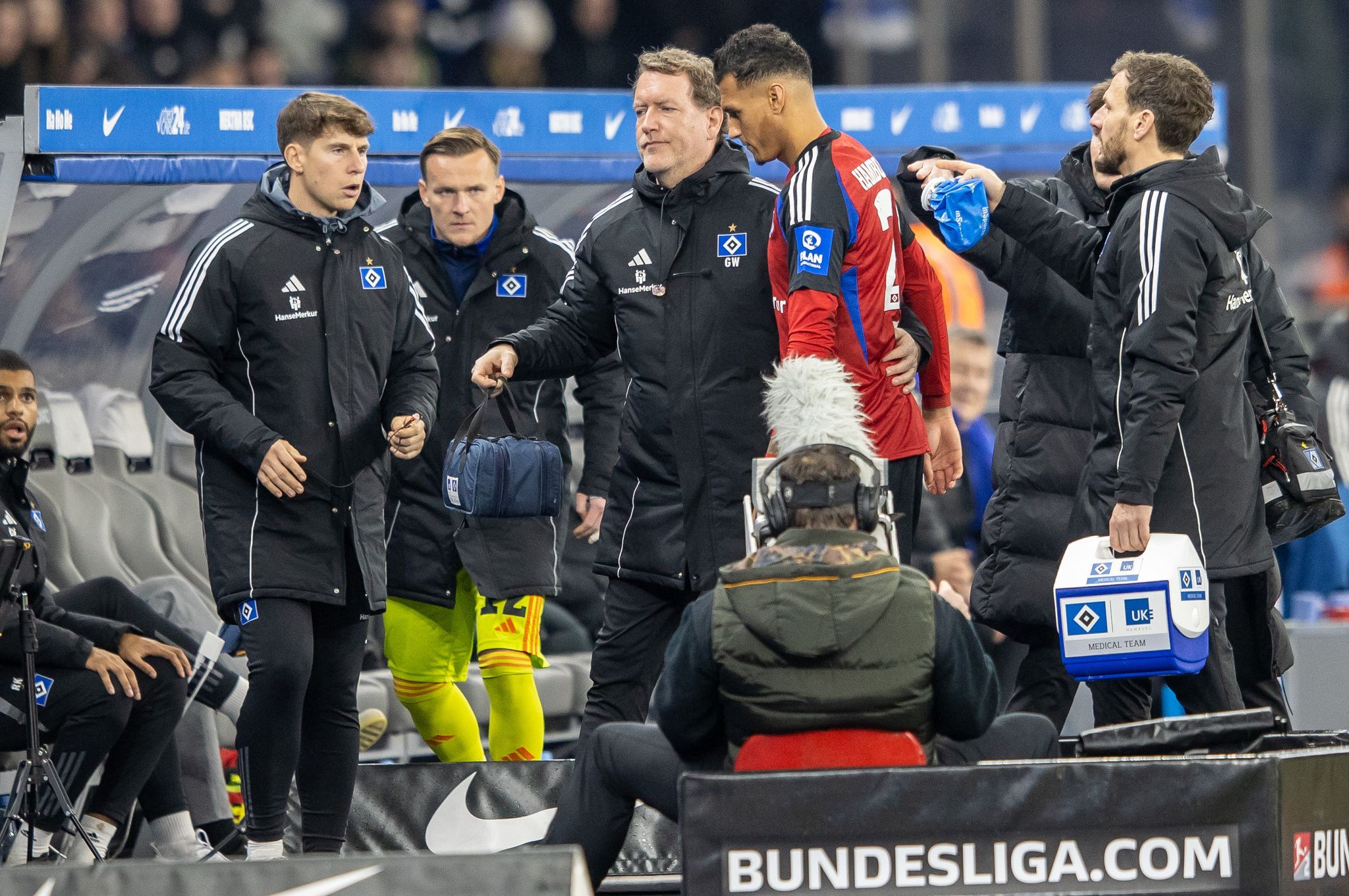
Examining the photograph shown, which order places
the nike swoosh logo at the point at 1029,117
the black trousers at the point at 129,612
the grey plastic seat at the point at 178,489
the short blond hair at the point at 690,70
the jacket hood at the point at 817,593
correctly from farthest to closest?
the nike swoosh logo at the point at 1029,117 < the grey plastic seat at the point at 178,489 < the black trousers at the point at 129,612 < the short blond hair at the point at 690,70 < the jacket hood at the point at 817,593

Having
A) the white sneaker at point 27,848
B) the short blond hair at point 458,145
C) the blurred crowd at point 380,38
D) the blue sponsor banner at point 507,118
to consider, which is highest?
the blurred crowd at point 380,38

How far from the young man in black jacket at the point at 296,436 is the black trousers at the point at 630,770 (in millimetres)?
992

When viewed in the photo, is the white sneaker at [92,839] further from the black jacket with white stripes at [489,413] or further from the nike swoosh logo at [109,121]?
the nike swoosh logo at [109,121]

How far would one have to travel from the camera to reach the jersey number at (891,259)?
5.06m

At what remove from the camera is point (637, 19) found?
12086mm

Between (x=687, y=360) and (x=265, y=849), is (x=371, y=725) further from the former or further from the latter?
(x=687, y=360)

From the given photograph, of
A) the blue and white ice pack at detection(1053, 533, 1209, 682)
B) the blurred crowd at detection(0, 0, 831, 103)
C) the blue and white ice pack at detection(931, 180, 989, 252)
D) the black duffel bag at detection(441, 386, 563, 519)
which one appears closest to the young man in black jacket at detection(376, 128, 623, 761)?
the black duffel bag at detection(441, 386, 563, 519)

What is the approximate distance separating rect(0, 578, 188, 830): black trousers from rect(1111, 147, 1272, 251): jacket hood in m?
3.22

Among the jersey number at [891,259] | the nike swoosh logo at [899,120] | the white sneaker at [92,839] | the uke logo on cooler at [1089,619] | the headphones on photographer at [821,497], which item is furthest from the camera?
the nike swoosh logo at [899,120]

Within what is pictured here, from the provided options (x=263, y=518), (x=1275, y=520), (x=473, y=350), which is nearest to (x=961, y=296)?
(x=473, y=350)

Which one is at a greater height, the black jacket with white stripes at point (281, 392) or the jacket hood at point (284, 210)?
the jacket hood at point (284, 210)

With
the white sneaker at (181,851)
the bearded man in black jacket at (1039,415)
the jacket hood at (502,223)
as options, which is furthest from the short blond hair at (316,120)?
the white sneaker at (181,851)

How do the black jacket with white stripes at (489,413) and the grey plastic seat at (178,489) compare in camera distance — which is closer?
the black jacket with white stripes at (489,413)

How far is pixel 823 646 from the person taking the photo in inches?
157
